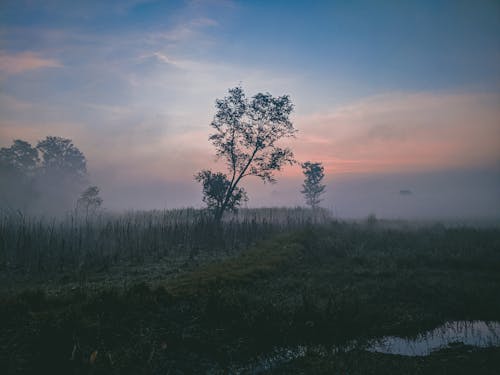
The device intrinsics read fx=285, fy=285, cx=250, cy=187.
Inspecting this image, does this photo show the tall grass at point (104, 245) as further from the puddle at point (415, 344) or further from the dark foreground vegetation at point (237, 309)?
the puddle at point (415, 344)

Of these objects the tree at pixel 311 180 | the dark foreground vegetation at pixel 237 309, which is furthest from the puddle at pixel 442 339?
the tree at pixel 311 180

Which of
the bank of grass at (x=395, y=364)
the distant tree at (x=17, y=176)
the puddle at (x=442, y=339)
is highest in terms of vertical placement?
the distant tree at (x=17, y=176)

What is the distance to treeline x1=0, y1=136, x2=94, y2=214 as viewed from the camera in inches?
1895

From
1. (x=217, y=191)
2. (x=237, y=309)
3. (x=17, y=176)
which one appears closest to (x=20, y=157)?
(x=17, y=176)

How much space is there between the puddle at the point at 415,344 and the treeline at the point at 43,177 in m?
54.4

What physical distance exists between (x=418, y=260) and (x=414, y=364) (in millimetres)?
9827

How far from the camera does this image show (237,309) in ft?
22.8

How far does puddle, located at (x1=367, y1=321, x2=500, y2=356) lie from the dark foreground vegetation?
0.93 feet

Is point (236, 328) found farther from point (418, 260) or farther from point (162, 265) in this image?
Answer: point (418, 260)

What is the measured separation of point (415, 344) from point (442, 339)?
2.51 ft

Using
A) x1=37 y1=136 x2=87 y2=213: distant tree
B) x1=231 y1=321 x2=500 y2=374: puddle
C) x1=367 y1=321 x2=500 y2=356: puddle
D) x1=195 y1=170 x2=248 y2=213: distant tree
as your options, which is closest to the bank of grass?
x1=231 y1=321 x2=500 y2=374: puddle

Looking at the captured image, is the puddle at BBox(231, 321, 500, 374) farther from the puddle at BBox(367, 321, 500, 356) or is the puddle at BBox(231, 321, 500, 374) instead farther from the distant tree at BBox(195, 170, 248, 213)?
the distant tree at BBox(195, 170, 248, 213)

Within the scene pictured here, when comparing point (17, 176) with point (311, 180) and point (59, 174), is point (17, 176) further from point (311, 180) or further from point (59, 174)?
point (311, 180)

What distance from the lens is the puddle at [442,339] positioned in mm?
5907
